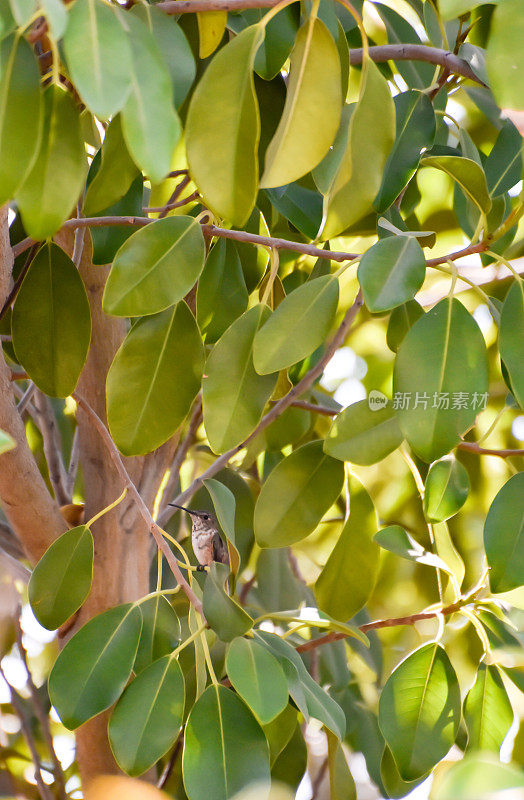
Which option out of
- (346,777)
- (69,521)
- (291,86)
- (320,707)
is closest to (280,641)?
(320,707)

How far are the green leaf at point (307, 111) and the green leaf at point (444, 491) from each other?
1.24 feet

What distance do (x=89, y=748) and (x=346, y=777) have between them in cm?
28

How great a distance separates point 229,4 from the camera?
0.52 m

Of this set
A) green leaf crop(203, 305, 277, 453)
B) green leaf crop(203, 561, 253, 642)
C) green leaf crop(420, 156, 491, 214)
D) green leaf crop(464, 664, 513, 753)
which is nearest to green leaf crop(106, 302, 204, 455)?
green leaf crop(203, 305, 277, 453)

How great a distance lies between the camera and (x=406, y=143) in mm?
720

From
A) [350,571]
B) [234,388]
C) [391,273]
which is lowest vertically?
[350,571]

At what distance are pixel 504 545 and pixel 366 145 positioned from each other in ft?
1.03

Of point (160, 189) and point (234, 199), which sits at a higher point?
point (234, 199)

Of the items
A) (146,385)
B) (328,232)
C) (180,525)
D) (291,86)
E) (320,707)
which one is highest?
(291,86)

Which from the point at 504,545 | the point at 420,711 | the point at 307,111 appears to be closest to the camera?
the point at 307,111

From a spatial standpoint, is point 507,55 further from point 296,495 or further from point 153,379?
point 296,495

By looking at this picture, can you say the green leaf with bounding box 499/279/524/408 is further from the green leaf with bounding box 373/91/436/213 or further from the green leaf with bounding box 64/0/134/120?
the green leaf with bounding box 64/0/134/120

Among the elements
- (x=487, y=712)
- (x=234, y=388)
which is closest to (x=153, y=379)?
(x=234, y=388)

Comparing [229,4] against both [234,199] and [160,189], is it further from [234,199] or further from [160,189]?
[160,189]
